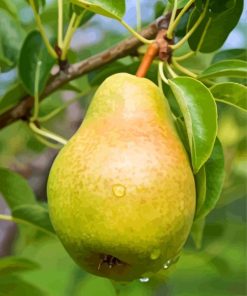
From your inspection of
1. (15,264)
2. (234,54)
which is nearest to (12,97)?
(15,264)

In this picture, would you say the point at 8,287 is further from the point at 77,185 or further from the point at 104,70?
the point at 77,185

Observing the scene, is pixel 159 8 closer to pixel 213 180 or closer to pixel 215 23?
pixel 215 23

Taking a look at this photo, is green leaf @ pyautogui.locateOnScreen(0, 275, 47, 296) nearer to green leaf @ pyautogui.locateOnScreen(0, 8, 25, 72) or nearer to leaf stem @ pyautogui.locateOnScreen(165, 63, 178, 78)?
green leaf @ pyautogui.locateOnScreen(0, 8, 25, 72)

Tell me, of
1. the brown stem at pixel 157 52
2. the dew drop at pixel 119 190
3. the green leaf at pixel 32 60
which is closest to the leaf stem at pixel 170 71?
the brown stem at pixel 157 52

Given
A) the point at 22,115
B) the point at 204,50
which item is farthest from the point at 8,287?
the point at 204,50

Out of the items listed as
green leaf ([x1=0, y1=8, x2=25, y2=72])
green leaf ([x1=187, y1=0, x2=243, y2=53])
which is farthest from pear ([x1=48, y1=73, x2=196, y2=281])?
green leaf ([x1=0, y1=8, x2=25, y2=72])
